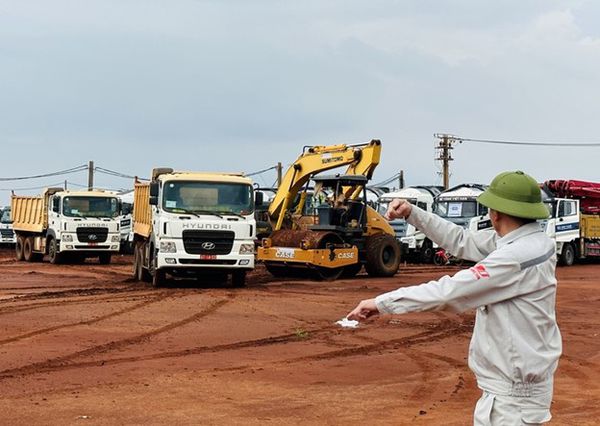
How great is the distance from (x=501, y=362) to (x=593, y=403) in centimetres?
549

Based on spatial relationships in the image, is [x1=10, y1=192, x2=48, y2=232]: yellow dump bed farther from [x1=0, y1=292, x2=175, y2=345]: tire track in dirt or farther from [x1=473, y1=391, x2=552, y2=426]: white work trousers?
[x1=473, y1=391, x2=552, y2=426]: white work trousers

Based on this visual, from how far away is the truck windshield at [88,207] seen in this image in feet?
107

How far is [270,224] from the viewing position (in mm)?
28422

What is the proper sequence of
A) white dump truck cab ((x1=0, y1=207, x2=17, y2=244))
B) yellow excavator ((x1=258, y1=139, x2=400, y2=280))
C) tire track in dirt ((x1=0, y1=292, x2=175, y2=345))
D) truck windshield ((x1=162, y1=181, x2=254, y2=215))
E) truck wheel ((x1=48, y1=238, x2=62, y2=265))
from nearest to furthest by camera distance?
→ tire track in dirt ((x1=0, y1=292, x2=175, y2=345))
truck windshield ((x1=162, y1=181, x2=254, y2=215))
yellow excavator ((x1=258, y1=139, x2=400, y2=280))
truck wheel ((x1=48, y1=238, x2=62, y2=265))
white dump truck cab ((x1=0, y1=207, x2=17, y2=244))

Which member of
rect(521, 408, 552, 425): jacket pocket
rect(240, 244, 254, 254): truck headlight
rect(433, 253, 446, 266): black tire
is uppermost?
rect(240, 244, 254, 254): truck headlight

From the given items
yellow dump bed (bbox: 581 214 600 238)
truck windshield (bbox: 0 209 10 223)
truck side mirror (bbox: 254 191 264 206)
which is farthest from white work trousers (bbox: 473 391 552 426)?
truck windshield (bbox: 0 209 10 223)

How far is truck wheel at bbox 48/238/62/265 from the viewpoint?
3306 cm

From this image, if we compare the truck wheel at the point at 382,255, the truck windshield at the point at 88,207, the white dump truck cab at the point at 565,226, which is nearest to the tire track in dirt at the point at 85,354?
the truck wheel at the point at 382,255

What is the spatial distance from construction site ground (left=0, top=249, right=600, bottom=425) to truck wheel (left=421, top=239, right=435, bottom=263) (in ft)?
46.5

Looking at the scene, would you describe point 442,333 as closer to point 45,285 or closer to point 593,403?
point 593,403

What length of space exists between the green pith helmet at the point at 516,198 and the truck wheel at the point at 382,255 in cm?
2181

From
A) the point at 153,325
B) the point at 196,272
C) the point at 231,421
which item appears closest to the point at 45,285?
the point at 196,272

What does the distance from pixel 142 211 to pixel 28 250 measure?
12809 mm

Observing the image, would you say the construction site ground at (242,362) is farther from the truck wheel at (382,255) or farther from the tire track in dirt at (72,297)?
the truck wheel at (382,255)
